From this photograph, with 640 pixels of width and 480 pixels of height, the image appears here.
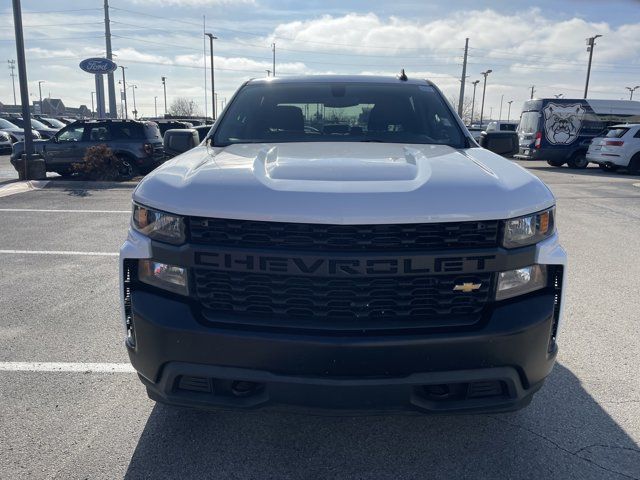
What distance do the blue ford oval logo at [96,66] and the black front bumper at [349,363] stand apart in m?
24.0

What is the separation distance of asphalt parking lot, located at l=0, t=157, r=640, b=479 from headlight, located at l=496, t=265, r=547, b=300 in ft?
2.94

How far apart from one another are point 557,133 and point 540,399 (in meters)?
19.2

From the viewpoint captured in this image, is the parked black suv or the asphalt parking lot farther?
the parked black suv

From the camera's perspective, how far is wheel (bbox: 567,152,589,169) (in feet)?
66.6

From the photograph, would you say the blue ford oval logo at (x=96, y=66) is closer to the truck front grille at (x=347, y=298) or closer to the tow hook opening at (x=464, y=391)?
the truck front grille at (x=347, y=298)

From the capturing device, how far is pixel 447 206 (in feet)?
7.05

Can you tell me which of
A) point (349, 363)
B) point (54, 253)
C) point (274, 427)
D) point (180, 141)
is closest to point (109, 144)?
point (54, 253)

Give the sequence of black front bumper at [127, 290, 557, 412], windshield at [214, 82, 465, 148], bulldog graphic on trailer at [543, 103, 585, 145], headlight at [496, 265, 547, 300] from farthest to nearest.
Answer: bulldog graphic on trailer at [543, 103, 585, 145]
windshield at [214, 82, 465, 148]
headlight at [496, 265, 547, 300]
black front bumper at [127, 290, 557, 412]

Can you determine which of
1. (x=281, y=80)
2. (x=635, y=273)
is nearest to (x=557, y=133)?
(x=635, y=273)

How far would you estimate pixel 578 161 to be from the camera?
20469 millimetres

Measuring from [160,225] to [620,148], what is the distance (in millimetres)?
18580

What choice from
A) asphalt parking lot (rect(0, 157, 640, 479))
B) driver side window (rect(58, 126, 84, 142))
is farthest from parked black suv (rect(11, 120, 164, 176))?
asphalt parking lot (rect(0, 157, 640, 479))

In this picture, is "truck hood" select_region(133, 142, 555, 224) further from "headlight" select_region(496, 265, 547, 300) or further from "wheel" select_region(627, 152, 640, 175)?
"wheel" select_region(627, 152, 640, 175)

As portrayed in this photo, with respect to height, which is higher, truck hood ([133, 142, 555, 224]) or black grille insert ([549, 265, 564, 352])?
truck hood ([133, 142, 555, 224])
